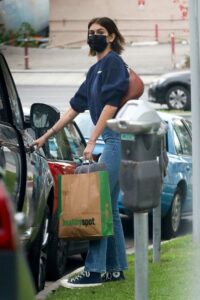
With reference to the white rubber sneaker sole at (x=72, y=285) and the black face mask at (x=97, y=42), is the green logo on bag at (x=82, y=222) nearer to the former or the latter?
the white rubber sneaker sole at (x=72, y=285)

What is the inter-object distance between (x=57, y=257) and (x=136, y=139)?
12.8 ft

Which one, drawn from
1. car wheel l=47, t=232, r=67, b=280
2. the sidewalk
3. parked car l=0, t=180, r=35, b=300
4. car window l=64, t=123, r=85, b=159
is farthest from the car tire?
the sidewalk

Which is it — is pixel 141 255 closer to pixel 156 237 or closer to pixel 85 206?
pixel 85 206

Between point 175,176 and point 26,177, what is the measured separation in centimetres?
527

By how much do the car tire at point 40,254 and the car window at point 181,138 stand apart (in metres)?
4.89

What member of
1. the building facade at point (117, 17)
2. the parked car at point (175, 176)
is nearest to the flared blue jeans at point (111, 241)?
the parked car at point (175, 176)

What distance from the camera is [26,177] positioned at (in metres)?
6.78

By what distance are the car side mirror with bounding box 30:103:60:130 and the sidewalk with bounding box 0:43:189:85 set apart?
26.6 meters

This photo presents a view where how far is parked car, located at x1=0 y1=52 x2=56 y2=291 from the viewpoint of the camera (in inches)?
260

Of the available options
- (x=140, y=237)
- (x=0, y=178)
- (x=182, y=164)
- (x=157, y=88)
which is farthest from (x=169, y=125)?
(x=157, y=88)

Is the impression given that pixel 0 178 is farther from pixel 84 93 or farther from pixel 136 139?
pixel 84 93

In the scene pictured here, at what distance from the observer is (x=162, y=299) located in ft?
23.5

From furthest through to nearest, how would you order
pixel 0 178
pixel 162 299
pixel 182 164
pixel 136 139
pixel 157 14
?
pixel 157 14, pixel 182 164, pixel 162 299, pixel 136 139, pixel 0 178

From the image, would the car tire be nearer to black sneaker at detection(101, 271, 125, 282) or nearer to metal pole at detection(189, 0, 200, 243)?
black sneaker at detection(101, 271, 125, 282)
